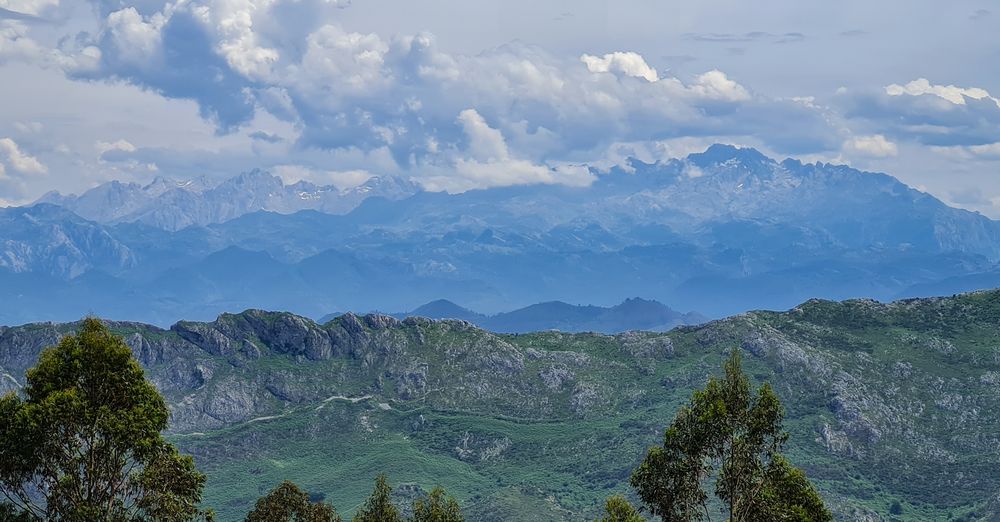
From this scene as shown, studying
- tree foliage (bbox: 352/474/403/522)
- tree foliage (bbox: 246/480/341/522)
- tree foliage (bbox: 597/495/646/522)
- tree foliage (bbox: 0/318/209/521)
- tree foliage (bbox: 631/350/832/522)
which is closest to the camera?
tree foliage (bbox: 0/318/209/521)

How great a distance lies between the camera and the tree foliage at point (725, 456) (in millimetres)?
72688

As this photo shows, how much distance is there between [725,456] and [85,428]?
44148mm

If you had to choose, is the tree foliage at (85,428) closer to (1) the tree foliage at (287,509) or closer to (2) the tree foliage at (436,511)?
(1) the tree foliage at (287,509)

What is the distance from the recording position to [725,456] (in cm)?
7406

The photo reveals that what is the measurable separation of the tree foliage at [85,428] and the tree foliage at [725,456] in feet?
117

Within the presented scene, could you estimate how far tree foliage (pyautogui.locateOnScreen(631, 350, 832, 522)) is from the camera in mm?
72688

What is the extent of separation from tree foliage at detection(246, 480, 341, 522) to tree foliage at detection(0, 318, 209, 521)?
764 inches

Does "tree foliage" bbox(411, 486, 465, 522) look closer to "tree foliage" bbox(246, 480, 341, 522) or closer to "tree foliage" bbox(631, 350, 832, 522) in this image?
"tree foliage" bbox(246, 480, 341, 522)

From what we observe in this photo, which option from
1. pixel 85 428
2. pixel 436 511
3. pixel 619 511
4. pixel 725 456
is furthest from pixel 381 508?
pixel 725 456

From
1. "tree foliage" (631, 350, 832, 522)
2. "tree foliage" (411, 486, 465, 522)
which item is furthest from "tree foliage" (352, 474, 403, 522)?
"tree foliage" (631, 350, 832, 522)

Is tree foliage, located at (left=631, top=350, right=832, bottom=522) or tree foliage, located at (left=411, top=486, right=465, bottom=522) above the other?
tree foliage, located at (left=631, top=350, right=832, bottom=522)

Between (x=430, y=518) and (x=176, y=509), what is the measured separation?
122ft

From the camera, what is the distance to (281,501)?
9294 cm

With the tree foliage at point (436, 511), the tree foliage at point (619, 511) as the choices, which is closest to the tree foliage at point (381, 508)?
the tree foliage at point (436, 511)
